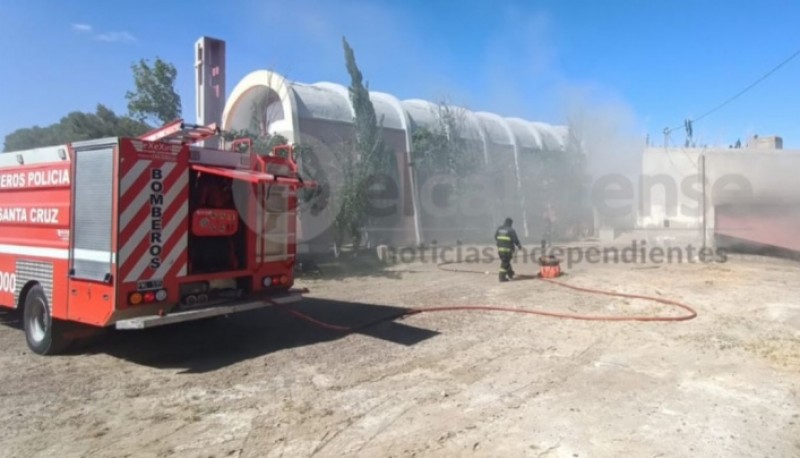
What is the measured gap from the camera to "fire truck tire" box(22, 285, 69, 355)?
618 centimetres

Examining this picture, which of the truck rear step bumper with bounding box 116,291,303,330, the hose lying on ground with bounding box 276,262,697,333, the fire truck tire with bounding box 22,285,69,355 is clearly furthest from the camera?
the hose lying on ground with bounding box 276,262,697,333

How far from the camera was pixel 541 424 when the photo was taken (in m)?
4.11

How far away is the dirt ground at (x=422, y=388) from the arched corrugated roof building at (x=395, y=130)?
344 inches

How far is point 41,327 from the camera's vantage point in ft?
20.9

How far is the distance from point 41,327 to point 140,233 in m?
2.13

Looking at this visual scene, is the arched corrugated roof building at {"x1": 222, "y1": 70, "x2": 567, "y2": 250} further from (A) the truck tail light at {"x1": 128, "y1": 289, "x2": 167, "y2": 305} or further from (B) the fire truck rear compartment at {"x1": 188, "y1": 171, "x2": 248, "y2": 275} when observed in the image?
(A) the truck tail light at {"x1": 128, "y1": 289, "x2": 167, "y2": 305}

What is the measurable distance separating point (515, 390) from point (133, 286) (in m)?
4.01

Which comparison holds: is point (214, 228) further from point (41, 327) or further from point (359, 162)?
point (359, 162)

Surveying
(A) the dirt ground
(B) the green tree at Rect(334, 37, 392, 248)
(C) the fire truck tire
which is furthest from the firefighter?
(C) the fire truck tire

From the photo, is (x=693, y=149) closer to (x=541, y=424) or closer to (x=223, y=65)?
(x=223, y=65)

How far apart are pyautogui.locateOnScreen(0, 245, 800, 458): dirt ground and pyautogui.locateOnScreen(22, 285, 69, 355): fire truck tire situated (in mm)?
212

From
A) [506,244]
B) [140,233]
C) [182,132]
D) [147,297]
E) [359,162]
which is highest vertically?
[359,162]

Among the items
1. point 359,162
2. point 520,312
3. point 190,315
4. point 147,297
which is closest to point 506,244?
point 520,312

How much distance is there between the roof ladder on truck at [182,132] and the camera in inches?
247
